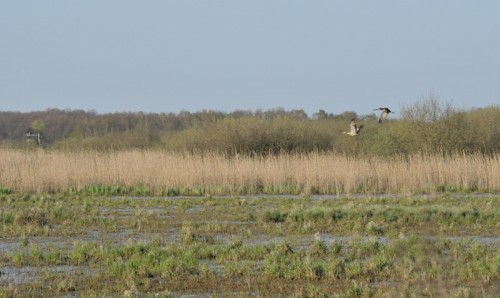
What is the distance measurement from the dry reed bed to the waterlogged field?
6201 millimetres

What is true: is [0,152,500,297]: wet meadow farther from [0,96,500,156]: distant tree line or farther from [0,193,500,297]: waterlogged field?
[0,96,500,156]: distant tree line

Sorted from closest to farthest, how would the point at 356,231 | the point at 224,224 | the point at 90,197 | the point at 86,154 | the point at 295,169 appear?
the point at 356,231 → the point at 224,224 → the point at 90,197 → the point at 295,169 → the point at 86,154

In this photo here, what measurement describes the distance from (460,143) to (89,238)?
68.3 feet

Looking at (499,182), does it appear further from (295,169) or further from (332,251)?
(332,251)

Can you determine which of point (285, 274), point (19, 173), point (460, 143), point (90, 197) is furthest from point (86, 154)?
point (285, 274)

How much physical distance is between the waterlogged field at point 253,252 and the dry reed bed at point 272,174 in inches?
244

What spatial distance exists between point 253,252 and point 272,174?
49.7 ft

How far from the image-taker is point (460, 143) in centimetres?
3331

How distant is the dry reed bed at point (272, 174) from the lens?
26.3m

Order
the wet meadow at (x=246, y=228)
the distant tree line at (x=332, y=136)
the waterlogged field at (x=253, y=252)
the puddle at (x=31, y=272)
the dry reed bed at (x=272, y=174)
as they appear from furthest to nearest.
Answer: the distant tree line at (x=332, y=136) < the dry reed bed at (x=272, y=174) < the puddle at (x=31, y=272) < the wet meadow at (x=246, y=228) < the waterlogged field at (x=253, y=252)

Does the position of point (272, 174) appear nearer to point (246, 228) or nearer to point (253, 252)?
point (246, 228)

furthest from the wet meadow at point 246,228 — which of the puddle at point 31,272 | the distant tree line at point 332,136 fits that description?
the distant tree line at point 332,136

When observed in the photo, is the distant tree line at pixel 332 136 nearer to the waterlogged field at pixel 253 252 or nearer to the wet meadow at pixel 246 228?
the wet meadow at pixel 246 228

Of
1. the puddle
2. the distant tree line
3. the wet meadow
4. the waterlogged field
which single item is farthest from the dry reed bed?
the puddle
